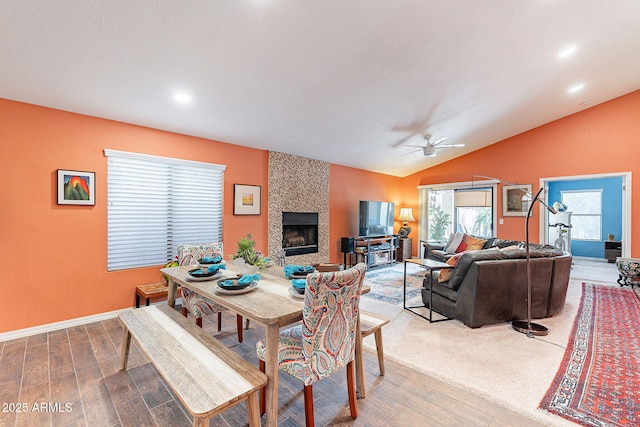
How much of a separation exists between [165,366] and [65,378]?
1.44m

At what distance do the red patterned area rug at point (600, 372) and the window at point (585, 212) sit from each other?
214 inches

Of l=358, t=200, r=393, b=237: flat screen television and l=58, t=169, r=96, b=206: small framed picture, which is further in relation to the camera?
l=358, t=200, r=393, b=237: flat screen television

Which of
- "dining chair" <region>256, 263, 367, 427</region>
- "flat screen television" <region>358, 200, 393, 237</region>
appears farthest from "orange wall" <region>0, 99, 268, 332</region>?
"flat screen television" <region>358, 200, 393, 237</region>

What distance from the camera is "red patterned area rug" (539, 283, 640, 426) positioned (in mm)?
1802

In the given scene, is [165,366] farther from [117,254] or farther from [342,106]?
[342,106]

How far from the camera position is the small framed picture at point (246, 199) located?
462 centimetres

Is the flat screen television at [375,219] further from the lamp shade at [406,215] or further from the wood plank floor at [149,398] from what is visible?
the wood plank floor at [149,398]

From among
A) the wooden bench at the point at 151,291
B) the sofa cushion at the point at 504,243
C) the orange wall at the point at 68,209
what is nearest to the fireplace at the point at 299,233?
the orange wall at the point at 68,209

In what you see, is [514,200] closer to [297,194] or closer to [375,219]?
[375,219]

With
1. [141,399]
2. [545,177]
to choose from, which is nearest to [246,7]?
[141,399]

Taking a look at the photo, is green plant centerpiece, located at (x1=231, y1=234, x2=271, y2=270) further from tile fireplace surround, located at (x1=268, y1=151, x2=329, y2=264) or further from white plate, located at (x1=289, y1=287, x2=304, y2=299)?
tile fireplace surround, located at (x1=268, y1=151, x2=329, y2=264)

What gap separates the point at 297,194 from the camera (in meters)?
5.61

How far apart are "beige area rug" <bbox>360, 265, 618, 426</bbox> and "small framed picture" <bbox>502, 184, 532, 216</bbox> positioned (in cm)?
320

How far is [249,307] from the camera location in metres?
1.62
